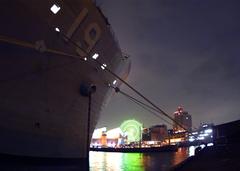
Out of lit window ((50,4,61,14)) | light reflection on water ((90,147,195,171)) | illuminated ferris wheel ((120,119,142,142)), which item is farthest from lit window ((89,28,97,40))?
illuminated ferris wheel ((120,119,142,142))

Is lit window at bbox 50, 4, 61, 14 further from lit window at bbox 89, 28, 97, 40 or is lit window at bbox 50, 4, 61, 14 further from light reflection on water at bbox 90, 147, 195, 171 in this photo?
light reflection on water at bbox 90, 147, 195, 171

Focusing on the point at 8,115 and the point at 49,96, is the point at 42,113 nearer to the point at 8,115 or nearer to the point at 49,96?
the point at 49,96

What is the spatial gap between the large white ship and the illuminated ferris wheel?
10639cm

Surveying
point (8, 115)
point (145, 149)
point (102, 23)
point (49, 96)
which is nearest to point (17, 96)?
point (8, 115)

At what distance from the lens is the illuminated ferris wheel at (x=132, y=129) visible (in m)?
126

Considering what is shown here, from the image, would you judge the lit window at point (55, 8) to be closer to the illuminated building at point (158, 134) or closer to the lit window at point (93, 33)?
the lit window at point (93, 33)

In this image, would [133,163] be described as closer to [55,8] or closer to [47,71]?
[47,71]

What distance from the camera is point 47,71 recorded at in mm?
16156

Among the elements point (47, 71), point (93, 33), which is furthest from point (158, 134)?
point (47, 71)

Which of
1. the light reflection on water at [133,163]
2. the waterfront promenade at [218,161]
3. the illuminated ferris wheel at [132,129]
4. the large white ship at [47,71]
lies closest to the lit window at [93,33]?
the large white ship at [47,71]

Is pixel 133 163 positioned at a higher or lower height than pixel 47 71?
lower

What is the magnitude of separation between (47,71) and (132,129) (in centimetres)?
11510

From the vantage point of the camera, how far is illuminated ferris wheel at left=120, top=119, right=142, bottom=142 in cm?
12555

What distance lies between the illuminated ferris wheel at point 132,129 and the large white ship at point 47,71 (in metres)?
106
